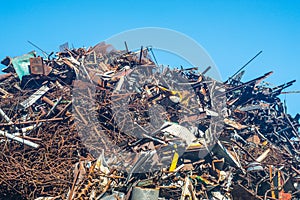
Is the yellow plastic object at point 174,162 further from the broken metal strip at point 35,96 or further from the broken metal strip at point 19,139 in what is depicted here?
the broken metal strip at point 35,96

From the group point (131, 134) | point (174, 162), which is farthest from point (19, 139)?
point (174, 162)

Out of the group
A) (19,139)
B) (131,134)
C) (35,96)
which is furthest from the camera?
(35,96)

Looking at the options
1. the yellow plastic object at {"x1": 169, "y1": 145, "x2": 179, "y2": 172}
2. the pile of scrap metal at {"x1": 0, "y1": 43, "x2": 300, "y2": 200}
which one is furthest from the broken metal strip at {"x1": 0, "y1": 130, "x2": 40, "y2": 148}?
the yellow plastic object at {"x1": 169, "y1": 145, "x2": 179, "y2": 172}

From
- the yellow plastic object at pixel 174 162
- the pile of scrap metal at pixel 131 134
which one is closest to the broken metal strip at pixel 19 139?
the pile of scrap metal at pixel 131 134

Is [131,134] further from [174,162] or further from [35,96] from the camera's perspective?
[35,96]

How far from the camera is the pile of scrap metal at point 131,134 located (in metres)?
5.76

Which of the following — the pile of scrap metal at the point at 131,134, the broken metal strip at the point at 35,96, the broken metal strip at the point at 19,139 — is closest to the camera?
the pile of scrap metal at the point at 131,134

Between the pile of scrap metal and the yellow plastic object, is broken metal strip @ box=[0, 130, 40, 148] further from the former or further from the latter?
the yellow plastic object

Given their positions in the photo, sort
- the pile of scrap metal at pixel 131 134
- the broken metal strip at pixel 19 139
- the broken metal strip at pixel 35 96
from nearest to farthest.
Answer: the pile of scrap metal at pixel 131 134
the broken metal strip at pixel 19 139
the broken metal strip at pixel 35 96

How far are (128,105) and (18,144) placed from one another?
2.66m

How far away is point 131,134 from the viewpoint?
277 inches

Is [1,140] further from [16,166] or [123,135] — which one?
[123,135]

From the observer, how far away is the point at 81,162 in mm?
5996

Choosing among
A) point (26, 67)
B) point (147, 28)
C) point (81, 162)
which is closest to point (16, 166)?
point (81, 162)
